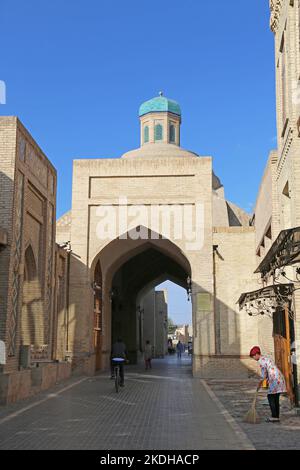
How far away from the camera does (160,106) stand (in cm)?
2967

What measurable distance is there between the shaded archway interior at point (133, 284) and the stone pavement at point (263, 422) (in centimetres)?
1233

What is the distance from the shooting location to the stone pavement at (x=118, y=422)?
20.6 feet

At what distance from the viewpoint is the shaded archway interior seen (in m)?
25.5

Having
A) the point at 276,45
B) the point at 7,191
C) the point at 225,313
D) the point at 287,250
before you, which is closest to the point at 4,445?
the point at 287,250

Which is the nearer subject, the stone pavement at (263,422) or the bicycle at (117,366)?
the stone pavement at (263,422)

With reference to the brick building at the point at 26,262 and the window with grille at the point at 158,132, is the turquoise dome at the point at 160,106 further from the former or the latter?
the brick building at the point at 26,262

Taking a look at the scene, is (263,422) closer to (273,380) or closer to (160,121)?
(273,380)

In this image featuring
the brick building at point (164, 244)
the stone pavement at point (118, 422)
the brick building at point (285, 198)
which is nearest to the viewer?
the stone pavement at point (118, 422)

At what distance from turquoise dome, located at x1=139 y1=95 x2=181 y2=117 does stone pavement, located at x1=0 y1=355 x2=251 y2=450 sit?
19.8 m

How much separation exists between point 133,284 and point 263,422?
18.7 metres

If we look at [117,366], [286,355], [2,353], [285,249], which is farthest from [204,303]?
[285,249]

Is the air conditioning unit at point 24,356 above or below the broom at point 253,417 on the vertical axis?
above

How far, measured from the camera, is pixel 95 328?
62.4 ft

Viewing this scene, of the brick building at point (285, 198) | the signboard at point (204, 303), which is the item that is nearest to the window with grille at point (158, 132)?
the signboard at point (204, 303)
